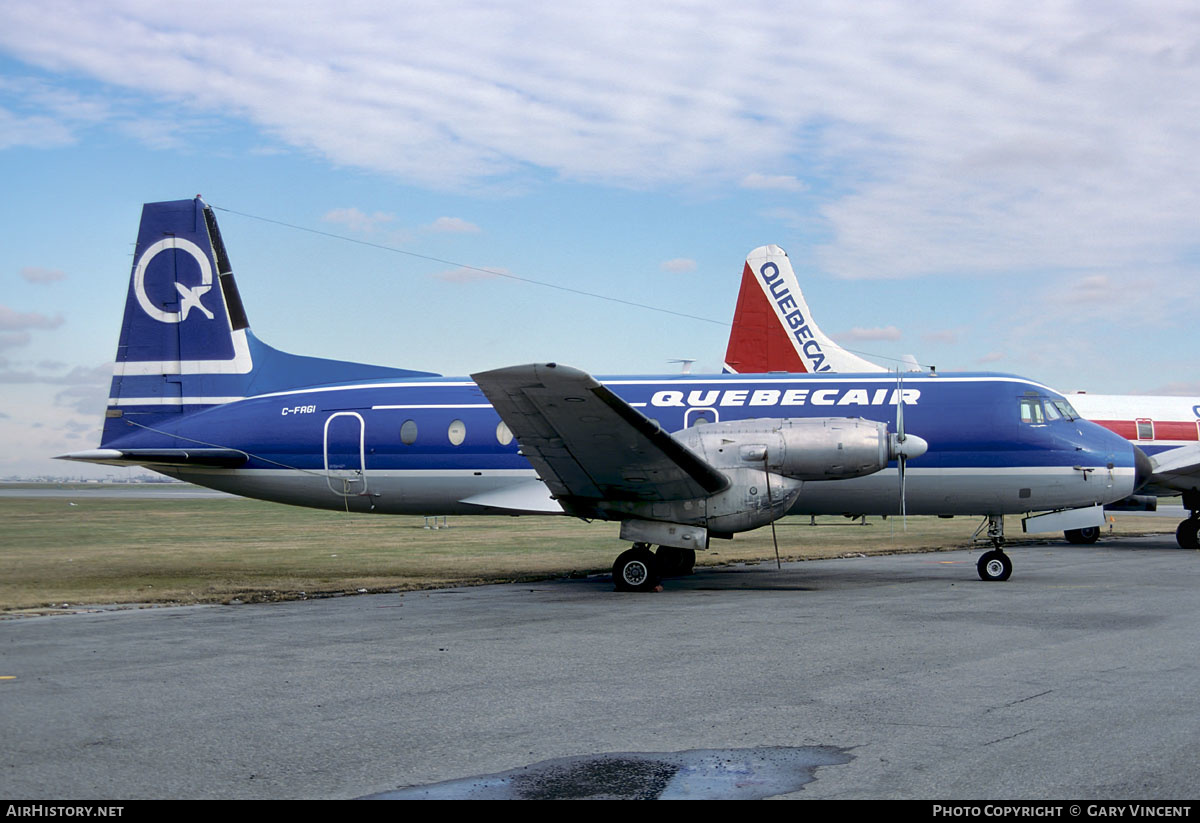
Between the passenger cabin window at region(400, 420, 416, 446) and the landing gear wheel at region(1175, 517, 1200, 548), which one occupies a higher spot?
the passenger cabin window at region(400, 420, 416, 446)

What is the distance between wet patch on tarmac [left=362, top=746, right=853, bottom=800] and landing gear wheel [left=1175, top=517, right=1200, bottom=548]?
23.0m

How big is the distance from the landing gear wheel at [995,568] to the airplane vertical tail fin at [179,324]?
42.3 feet

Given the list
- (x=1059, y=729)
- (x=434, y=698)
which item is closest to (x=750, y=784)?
(x=1059, y=729)

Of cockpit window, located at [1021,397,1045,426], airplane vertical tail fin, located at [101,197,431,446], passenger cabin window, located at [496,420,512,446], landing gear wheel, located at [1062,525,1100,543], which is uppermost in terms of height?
airplane vertical tail fin, located at [101,197,431,446]

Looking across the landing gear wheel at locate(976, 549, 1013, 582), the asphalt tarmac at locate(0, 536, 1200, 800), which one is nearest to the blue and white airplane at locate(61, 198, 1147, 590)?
the landing gear wheel at locate(976, 549, 1013, 582)

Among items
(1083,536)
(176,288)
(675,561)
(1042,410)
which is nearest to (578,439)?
(675,561)

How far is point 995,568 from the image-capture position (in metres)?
16.4

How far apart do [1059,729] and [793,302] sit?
24.5 meters

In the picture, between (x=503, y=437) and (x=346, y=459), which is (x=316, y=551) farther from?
(x=503, y=437)

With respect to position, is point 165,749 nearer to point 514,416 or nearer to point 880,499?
point 514,416

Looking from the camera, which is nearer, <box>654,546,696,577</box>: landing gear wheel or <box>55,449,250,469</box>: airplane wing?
<box>654,546,696,577</box>: landing gear wheel

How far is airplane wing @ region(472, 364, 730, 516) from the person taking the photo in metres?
13.5

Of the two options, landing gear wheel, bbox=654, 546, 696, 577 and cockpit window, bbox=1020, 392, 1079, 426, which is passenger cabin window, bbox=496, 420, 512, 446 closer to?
landing gear wheel, bbox=654, 546, 696, 577

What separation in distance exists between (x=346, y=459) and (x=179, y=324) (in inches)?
173
